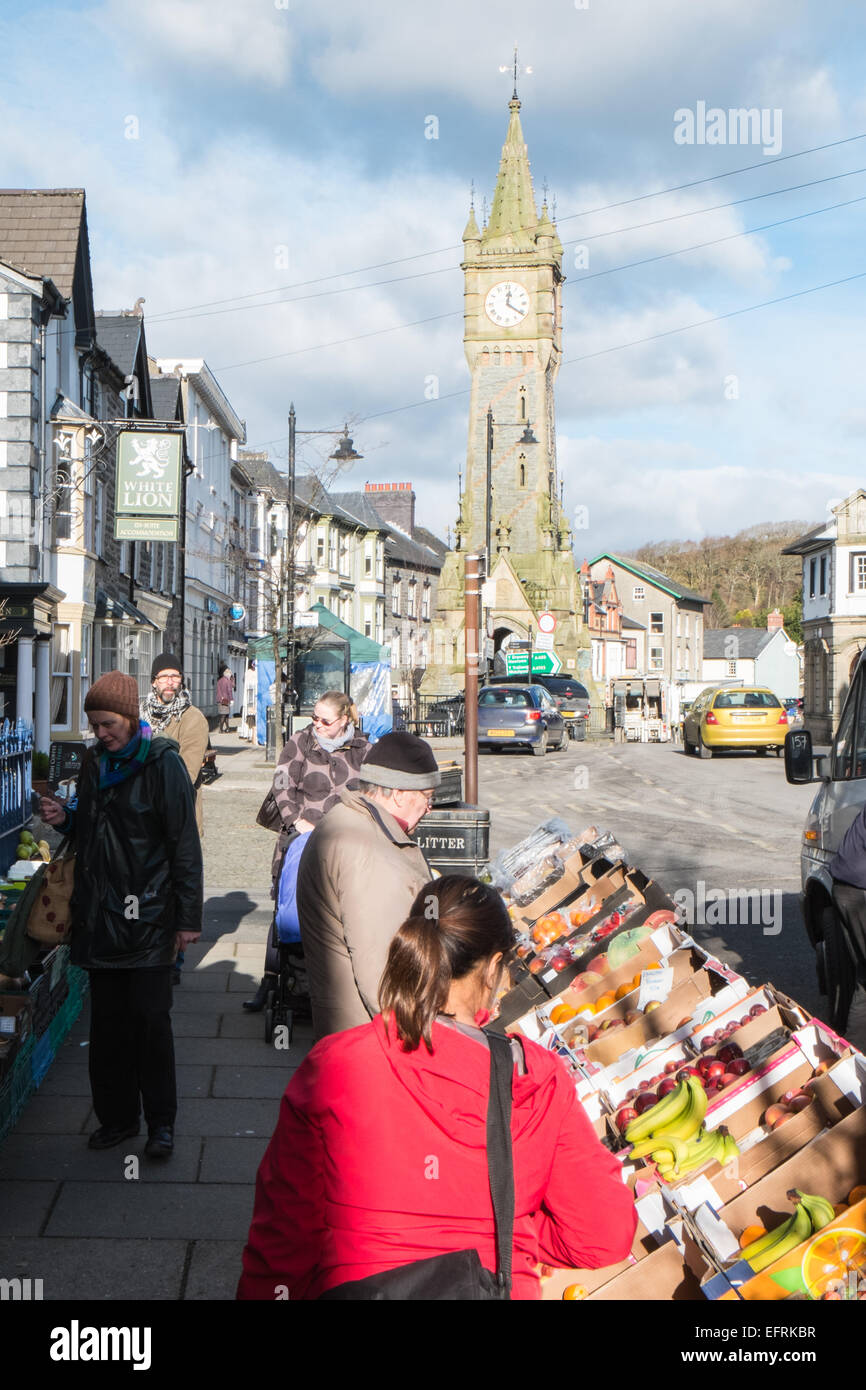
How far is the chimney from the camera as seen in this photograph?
8762 centimetres

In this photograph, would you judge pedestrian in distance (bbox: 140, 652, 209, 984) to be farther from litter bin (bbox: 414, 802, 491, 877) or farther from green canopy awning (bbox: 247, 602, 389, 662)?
green canopy awning (bbox: 247, 602, 389, 662)

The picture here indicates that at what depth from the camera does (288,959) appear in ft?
22.0

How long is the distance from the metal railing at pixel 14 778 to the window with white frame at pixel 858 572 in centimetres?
4454

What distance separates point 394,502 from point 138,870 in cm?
8391

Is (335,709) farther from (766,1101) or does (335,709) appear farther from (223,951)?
(766,1101)

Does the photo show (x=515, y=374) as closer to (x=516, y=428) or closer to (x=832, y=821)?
(x=516, y=428)

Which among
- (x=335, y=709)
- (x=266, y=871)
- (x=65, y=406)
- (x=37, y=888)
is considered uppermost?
(x=65, y=406)

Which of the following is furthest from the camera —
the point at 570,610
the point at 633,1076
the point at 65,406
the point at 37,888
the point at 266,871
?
the point at 570,610

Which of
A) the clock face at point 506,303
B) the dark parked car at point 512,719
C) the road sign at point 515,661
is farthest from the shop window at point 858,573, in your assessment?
the clock face at point 506,303

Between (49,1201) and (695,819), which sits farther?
(695,819)

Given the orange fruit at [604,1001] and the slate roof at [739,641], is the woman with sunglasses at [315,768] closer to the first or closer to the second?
the orange fruit at [604,1001]

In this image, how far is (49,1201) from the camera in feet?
15.6
